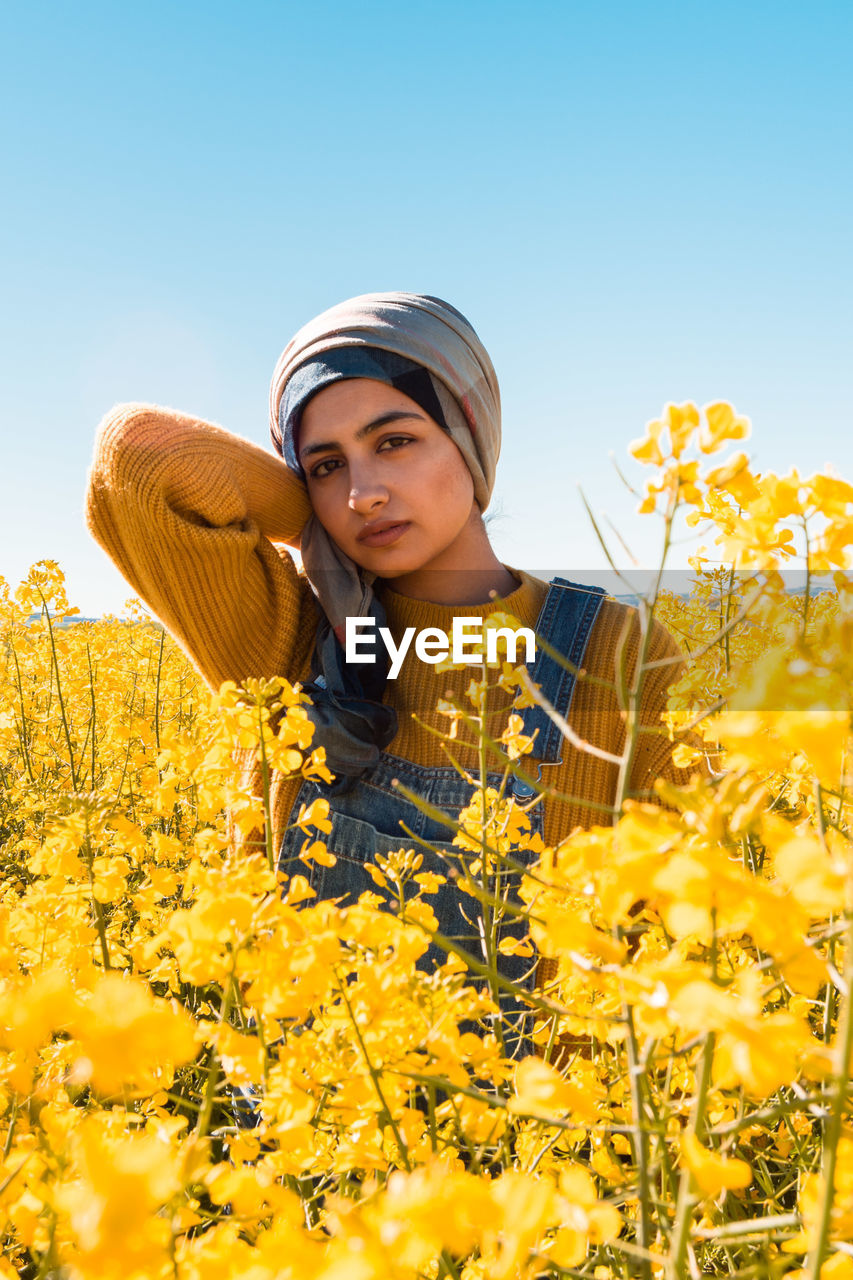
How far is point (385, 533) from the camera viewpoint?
2.17 metres

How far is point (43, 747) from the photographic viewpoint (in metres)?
4.55

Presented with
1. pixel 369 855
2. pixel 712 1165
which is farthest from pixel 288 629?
pixel 712 1165

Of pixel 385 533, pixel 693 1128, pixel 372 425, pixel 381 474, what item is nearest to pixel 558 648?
pixel 385 533

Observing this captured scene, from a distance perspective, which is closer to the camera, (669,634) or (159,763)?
(159,763)

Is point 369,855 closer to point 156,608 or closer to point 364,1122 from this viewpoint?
point 156,608

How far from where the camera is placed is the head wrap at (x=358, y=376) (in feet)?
6.89

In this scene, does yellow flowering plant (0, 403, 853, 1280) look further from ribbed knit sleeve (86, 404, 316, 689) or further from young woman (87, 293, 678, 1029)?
ribbed knit sleeve (86, 404, 316, 689)

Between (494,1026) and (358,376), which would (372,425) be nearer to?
(358,376)

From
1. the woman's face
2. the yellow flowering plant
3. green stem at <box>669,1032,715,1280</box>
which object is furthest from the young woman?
green stem at <box>669,1032,715,1280</box>

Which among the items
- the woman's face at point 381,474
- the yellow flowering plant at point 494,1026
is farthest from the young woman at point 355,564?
the yellow flowering plant at point 494,1026

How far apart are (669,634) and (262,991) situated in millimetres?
1749

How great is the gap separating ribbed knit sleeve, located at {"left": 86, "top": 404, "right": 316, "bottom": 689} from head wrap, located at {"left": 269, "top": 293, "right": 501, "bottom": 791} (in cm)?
11

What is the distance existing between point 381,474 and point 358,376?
0.25m

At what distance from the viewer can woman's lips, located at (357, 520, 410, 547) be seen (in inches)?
85.1
